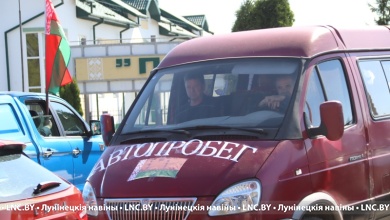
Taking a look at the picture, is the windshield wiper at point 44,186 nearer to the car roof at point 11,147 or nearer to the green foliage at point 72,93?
the car roof at point 11,147

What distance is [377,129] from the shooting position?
7059 mm

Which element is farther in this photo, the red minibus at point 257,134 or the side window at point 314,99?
the side window at point 314,99

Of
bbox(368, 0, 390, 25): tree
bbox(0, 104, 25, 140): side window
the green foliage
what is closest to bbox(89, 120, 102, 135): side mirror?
bbox(0, 104, 25, 140): side window

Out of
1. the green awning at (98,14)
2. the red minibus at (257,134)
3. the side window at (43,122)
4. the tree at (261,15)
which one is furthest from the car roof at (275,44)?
the tree at (261,15)

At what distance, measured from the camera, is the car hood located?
5.56m

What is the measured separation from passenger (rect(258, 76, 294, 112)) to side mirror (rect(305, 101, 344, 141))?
1.05ft

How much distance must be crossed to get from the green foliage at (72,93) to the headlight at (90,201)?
24407 mm

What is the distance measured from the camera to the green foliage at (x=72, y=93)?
98.9ft

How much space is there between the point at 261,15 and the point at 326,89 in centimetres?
4217

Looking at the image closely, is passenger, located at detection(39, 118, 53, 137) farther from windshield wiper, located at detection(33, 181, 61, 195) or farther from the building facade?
the building facade

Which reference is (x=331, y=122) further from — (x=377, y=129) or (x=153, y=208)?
(x=153, y=208)

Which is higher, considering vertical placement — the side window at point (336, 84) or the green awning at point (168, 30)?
the green awning at point (168, 30)

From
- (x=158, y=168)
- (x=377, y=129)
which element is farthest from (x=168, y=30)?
(x=158, y=168)

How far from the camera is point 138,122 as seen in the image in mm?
6895
